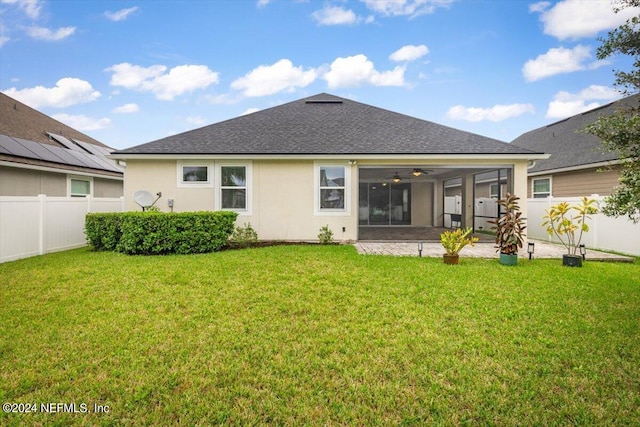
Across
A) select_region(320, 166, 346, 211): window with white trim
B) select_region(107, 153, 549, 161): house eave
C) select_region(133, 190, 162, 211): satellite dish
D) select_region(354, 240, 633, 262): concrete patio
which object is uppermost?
select_region(107, 153, 549, 161): house eave

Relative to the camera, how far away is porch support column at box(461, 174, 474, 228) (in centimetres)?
Result: 1449

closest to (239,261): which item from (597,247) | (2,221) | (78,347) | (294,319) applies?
(294,319)

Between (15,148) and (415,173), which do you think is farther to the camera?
(415,173)

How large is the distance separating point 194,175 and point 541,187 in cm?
1519

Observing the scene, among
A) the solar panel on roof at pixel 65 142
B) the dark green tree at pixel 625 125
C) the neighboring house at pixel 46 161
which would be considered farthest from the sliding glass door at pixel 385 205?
the solar panel on roof at pixel 65 142

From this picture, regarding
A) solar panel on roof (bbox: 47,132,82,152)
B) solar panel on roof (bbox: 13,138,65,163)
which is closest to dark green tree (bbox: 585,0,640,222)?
solar panel on roof (bbox: 13,138,65,163)

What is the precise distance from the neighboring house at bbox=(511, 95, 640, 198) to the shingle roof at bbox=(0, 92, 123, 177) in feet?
61.5

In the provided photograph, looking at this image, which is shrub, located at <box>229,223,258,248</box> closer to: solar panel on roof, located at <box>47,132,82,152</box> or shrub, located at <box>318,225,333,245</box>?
shrub, located at <box>318,225,333,245</box>

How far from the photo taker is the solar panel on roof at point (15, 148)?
33.8 feet

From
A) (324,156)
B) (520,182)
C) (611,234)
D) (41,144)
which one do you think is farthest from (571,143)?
(41,144)

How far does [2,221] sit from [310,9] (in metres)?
12.9

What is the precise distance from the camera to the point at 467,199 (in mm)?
15055

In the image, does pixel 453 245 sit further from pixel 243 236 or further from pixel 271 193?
pixel 243 236

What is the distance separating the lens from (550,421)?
7.41ft
